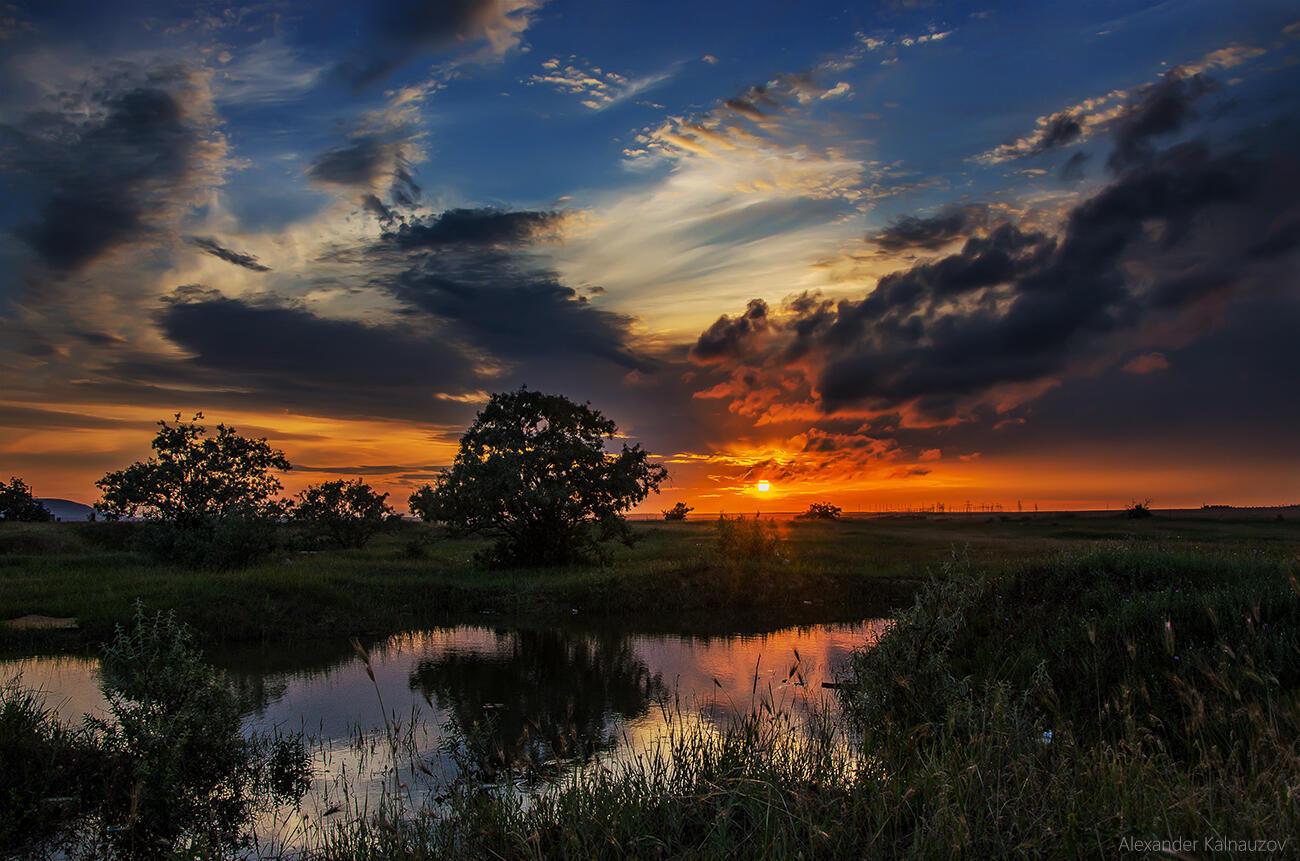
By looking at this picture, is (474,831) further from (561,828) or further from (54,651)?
(54,651)

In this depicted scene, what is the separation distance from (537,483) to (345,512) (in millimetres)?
20291

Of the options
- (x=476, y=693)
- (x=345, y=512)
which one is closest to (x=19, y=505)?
(x=345, y=512)

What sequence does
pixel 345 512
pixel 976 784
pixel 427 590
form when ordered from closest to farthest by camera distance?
pixel 976 784
pixel 427 590
pixel 345 512

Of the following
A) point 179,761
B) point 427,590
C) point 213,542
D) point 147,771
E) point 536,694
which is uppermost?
point 213,542

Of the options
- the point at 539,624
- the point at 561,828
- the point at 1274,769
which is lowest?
the point at 539,624

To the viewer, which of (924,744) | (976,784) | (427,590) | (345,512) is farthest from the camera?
(345,512)

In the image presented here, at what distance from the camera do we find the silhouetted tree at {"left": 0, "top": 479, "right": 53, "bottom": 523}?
66.0m

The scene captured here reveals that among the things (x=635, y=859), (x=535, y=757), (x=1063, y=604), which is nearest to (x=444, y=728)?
(x=535, y=757)

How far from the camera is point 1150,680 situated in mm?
10680

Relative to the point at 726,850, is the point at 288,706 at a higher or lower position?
lower

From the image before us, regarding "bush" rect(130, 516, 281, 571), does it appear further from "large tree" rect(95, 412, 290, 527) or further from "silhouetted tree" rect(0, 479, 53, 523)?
"silhouetted tree" rect(0, 479, 53, 523)

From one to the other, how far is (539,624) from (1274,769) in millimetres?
20957

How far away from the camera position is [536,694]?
15.6m

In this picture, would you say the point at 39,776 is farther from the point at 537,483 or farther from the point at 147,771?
the point at 537,483
